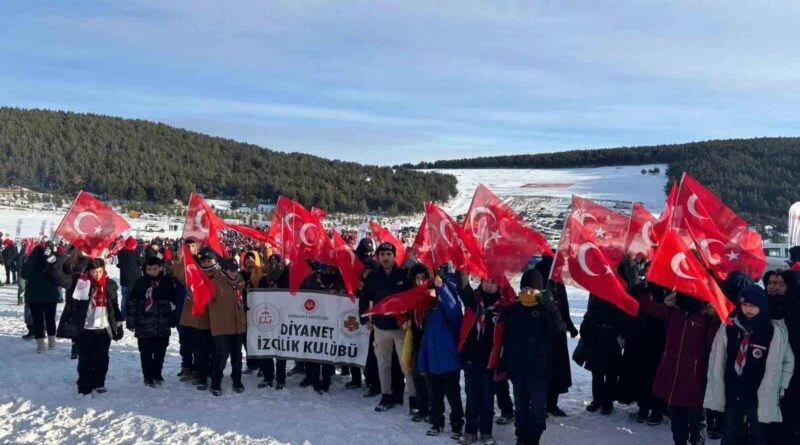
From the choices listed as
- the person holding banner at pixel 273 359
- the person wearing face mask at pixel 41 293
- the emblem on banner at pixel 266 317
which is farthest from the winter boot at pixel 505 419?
the person wearing face mask at pixel 41 293

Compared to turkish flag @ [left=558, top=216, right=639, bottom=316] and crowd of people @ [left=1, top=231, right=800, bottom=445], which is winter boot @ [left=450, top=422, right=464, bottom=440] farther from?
turkish flag @ [left=558, top=216, right=639, bottom=316]

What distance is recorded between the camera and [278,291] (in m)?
8.37

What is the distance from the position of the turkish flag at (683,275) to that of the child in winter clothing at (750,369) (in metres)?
0.25

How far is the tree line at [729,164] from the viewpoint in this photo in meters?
40.6

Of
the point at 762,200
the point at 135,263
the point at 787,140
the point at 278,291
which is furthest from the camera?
the point at 787,140

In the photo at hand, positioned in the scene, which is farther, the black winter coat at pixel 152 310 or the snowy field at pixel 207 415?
the black winter coat at pixel 152 310

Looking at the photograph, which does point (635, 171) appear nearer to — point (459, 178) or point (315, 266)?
point (459, 178)

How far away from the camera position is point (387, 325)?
7195 millimetres

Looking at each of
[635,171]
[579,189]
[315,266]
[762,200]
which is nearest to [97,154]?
[579,189]

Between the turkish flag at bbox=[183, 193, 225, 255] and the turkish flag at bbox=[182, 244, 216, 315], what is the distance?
48.6 inches

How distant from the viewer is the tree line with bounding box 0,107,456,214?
176 feet

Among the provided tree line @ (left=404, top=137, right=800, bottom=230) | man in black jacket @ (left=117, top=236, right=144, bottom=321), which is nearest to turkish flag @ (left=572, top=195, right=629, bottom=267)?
man in black jacket @ (left=117, top=236, right=144, bottom=321)

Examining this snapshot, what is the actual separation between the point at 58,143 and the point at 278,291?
6467cm

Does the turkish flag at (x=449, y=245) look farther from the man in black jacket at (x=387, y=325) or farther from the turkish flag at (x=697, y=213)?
the turkish flag at (x=697, y=213)
